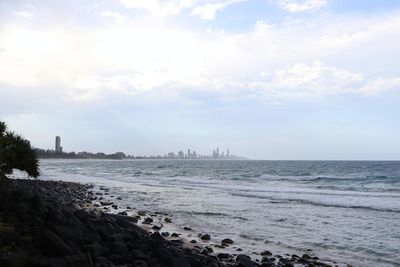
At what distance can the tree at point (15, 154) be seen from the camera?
19495 mm

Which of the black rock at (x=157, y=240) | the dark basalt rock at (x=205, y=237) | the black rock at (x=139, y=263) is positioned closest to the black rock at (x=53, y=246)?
the black rock at (x=139, y=263)

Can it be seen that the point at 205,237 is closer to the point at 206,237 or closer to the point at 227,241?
the point at 206,237

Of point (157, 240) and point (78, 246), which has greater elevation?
point (78, 246)

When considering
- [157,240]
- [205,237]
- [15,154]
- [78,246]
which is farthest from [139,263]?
[15,154]

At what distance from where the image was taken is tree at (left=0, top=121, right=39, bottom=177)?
19495 millimetres

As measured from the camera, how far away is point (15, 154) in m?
20.7

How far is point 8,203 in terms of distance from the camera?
10914 millimetres

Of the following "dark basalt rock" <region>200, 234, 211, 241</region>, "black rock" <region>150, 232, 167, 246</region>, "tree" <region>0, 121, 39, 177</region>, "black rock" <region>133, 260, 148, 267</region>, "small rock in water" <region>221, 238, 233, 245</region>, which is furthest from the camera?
"tree" <region>0, 121, 39, 177</region>

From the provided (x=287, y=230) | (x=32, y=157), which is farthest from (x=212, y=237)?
(x=32, y=157)

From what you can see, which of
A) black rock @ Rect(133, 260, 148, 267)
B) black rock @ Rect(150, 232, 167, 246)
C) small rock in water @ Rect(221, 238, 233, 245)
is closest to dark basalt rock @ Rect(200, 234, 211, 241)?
small rock in water @ Rect(221, 238, 233, 245)

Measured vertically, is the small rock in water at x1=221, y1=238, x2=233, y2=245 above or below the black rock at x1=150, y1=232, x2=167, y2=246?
below

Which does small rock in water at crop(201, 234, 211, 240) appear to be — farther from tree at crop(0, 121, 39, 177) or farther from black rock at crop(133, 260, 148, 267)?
tree at crop(0, 121, 39, 177)

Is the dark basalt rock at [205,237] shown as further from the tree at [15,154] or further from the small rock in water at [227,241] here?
the tree at [15,154]

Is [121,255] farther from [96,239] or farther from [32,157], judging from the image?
[32,157]
